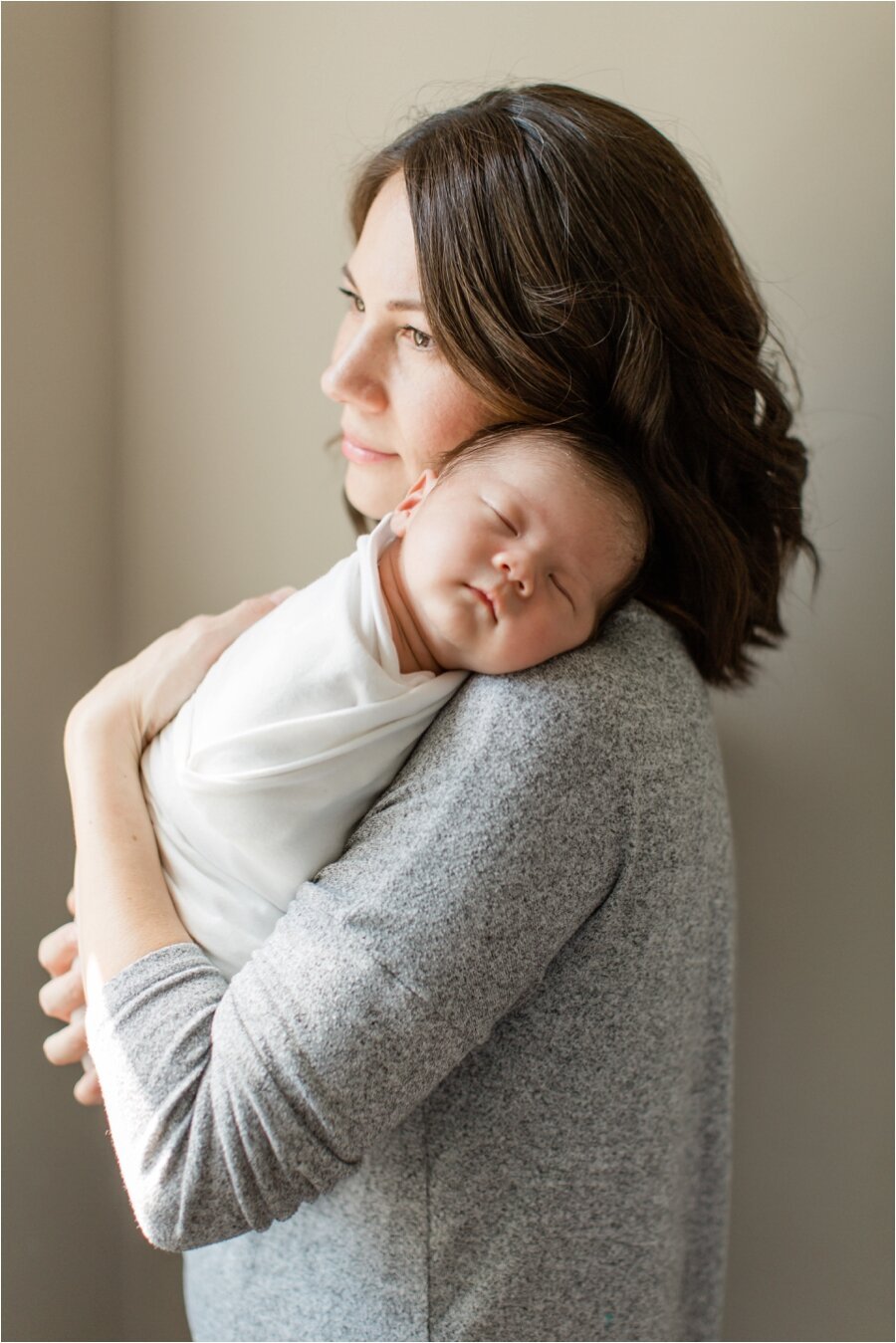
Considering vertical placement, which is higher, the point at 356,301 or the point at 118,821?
the point at 356,301

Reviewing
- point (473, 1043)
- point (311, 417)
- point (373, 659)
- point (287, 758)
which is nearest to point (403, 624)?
point (373, 659)

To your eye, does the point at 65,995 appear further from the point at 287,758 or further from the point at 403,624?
the point at 403,624

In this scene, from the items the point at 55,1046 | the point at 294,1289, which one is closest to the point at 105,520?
the point at 55,1046

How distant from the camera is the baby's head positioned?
36.9 inches

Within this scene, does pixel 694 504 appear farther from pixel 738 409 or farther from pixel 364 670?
pixel 364 670

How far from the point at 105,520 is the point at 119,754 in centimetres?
65

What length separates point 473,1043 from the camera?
0.84 meters

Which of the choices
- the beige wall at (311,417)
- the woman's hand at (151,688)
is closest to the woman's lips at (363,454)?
the woman's hand at (151,688)

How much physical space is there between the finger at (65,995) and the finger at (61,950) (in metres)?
0.03

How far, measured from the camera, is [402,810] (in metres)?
0.86

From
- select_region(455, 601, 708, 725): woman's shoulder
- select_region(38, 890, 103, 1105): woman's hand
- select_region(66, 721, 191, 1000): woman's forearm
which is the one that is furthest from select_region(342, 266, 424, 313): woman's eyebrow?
select_region(38, 890, 103, 1105): woman's hand

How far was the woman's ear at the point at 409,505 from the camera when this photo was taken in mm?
1041

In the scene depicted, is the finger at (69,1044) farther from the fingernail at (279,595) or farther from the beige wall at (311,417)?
the fingernail at (279,595)

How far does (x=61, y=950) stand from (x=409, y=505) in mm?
611
